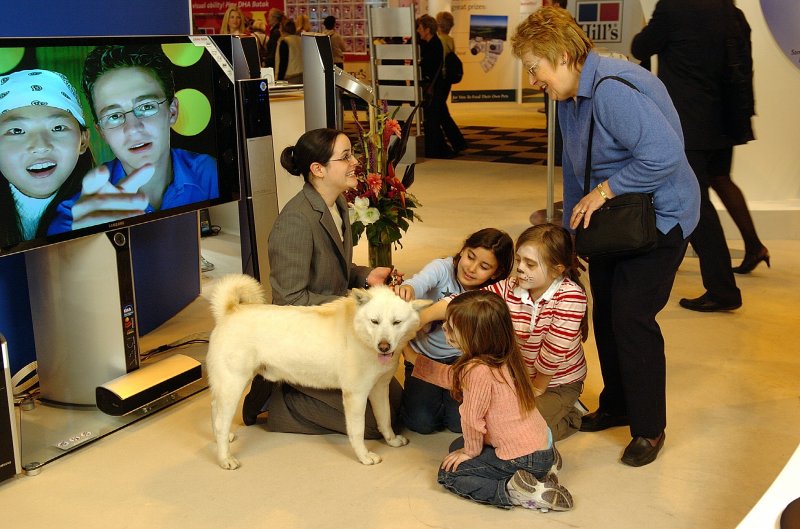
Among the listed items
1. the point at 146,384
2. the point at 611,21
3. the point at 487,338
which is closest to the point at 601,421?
the point at 487,338

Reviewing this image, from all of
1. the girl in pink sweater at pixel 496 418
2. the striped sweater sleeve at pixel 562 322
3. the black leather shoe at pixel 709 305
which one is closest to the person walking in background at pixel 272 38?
the black leather shoe at pixel 709 305

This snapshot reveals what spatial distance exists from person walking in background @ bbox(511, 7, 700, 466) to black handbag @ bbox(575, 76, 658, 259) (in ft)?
0.08

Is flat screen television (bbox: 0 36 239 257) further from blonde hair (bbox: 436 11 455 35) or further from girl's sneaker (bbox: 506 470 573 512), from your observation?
blonde hair (bbox: 436 11 455 35)

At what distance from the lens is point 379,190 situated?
12.4ft

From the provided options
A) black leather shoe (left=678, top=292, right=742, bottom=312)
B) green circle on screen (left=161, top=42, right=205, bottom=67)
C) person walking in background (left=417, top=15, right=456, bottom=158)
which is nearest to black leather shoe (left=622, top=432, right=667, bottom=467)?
black leather shoe (left=678, top=292, right=742, bottom=312)

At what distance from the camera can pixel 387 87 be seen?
10.5 meters

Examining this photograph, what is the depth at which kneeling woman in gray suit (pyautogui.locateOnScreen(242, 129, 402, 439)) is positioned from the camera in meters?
3.11

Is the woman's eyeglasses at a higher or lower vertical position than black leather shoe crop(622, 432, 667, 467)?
higher

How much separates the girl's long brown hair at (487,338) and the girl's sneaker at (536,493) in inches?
7.6

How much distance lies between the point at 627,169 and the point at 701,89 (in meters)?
2.15

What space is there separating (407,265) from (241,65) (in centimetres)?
192

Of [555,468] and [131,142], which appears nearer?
[555,468]

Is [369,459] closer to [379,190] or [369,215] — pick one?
[369,215]

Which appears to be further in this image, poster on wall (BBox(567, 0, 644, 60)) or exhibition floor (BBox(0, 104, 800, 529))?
poster on wall (BBox(567, 0, 644, 60))
